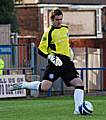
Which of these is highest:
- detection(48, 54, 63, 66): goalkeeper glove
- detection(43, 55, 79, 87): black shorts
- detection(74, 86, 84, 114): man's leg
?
detection(48, 54, 63, 66): goalkeeper glove

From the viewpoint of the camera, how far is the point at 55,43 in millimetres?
13281

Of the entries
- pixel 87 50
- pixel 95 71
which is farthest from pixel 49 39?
pixel 87 50

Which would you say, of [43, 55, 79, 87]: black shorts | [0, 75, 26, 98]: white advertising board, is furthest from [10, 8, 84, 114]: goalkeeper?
[0, 75, 26, 98]: white advertising board

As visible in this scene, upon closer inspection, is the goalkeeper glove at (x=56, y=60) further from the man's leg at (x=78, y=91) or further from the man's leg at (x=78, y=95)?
the man's leg at (x=78, y=95)

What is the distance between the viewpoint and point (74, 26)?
40.5 m

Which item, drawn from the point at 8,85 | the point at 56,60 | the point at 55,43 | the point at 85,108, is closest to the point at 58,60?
the point at 56,60

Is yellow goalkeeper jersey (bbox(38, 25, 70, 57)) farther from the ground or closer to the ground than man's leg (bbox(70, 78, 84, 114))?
farther from the ground

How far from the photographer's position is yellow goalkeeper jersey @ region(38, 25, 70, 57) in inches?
520

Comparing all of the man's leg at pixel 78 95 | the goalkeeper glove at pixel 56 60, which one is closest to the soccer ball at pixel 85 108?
the man's leg at pixel 78 95

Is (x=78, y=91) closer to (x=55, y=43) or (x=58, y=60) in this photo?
(x=58, y=60)

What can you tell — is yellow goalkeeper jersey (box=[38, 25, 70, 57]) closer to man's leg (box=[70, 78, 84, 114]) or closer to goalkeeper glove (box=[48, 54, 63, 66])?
goalkeeper glove (box=[48, 54, 63, 66])

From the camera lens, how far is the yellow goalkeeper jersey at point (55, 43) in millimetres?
13219

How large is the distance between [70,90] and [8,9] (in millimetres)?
7349

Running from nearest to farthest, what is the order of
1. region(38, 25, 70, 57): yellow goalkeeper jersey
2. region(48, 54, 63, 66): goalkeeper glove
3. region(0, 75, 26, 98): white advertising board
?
1. region(48, 54, 63, 66): goalkeeper glove
2. region(38, 25, 70, 57): yellow goalkeeper jersey
3. region(0, 75, 26, 98): white advertising board
